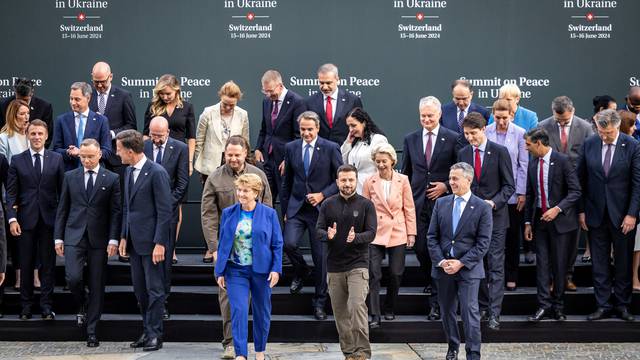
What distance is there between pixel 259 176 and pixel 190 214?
3.82 metres

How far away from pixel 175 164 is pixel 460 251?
119 inches

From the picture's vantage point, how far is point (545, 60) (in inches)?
542

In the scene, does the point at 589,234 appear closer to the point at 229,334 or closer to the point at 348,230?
the point at 348,230

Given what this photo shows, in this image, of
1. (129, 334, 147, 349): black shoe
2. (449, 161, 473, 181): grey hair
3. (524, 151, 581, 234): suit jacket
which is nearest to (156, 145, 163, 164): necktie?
(129, 334, 147, 349): black shoe

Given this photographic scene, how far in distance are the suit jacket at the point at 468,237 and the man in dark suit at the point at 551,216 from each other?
124 cm

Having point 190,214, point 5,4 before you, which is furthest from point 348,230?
point 5,4

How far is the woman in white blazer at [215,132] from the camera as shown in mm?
12234

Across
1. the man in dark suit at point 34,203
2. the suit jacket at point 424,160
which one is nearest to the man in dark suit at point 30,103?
the man in dark suit at point 34,203

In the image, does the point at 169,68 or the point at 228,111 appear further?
the point at 169,68

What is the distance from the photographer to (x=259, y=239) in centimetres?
981

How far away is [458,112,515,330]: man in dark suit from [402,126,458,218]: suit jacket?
0.91 ft

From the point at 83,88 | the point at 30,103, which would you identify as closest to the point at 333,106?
the point at 83,88

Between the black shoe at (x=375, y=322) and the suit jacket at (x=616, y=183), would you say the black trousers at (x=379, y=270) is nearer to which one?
the black shoe at (x=375, y=322)

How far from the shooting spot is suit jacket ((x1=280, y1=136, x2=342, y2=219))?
36.9 ft
